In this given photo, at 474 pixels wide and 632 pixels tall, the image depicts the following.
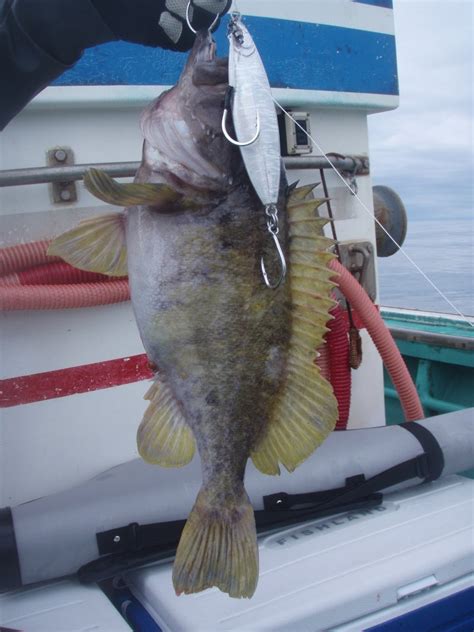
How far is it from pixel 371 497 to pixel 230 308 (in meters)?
1.32

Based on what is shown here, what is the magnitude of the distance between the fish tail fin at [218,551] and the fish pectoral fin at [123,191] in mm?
575

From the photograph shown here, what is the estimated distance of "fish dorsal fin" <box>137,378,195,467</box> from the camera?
119cm

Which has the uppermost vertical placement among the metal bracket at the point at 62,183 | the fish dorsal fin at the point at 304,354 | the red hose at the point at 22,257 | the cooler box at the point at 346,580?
the metal bracket at the point at 62,183

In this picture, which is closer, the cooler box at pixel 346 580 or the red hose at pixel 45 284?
the cooler box at pixel 346 580

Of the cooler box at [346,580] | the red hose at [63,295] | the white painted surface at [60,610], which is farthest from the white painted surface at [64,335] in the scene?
the cooler box at [346,580]

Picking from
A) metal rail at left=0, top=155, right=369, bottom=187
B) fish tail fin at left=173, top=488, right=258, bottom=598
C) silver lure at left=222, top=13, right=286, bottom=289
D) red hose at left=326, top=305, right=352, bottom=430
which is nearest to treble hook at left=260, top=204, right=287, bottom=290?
silver lure at left=222, top=13, right=286, bottom=289

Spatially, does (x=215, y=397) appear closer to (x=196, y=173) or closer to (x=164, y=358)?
(x=164, y=358)

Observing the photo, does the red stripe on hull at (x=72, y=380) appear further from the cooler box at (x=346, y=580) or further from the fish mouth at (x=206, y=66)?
the fish mouth at (x=206, y=66)

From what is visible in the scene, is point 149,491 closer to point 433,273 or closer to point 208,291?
point 208,291

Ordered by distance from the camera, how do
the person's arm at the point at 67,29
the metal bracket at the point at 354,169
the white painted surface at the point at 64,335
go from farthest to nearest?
the metal bracket at the point at 354,169
the white painted surface at the point at 64,335
the person's arm at the point at 67,29

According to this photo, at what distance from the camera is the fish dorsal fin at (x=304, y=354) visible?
1155 mm

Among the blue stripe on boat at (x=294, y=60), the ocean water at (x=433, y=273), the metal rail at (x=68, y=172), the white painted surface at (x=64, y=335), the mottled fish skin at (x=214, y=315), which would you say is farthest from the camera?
the ocean water at (x=433, y=273)

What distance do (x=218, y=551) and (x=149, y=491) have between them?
→ 2.53 feet

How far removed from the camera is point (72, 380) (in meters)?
2.13
